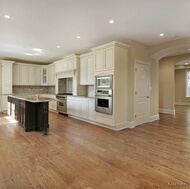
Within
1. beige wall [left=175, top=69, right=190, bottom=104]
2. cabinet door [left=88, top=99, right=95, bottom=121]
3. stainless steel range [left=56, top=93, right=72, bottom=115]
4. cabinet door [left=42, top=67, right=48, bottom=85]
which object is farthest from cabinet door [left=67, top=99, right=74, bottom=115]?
beige wall [left=175, top=69, right=190, bottom=104]

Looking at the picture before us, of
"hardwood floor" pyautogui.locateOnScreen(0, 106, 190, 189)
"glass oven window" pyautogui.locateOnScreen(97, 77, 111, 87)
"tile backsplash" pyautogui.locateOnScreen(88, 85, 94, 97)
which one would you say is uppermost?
"glass oven window" pyautogui.locateOnScreen(97, 77, 111, 87)

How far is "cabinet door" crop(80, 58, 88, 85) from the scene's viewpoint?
5802 mm

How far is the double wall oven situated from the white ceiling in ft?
4.18

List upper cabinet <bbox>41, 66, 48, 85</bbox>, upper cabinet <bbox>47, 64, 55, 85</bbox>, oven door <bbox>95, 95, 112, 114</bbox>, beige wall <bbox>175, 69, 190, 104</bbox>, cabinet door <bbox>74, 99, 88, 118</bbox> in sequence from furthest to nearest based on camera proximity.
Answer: beige wall <bbox>175, 69, 190, 104</bbox> < upper cabinet <bbox>41, 66, 48, 85</bbox> < upper cabinet <bbox>47, 64, 55, 85</bbox> < cabinet door <bbox>74, 99, 88, 118</bbox> < oven door <bbox>95, 95, 112, 114</bbox>

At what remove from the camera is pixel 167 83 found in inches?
282

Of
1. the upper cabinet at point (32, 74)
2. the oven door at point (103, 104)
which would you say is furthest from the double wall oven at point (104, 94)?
the upper cabinet at point (32, 74)

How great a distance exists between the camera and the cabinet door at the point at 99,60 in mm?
4623

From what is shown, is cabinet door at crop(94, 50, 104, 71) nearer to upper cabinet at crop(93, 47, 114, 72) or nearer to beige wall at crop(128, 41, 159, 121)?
upper cabinet at crop(93, 47, 114, 72)

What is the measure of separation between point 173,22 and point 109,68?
192 centimetres

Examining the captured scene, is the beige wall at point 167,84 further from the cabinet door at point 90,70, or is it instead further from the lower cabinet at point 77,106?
the lower cabinet at point 77,106

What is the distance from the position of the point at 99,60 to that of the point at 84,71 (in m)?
1.31

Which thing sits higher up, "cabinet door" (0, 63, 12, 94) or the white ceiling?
the white ceiling

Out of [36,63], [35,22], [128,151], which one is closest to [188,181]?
[128,151]

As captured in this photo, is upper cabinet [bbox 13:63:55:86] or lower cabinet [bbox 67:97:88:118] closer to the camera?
lower cabinet [bbox 67:97:88:118]
